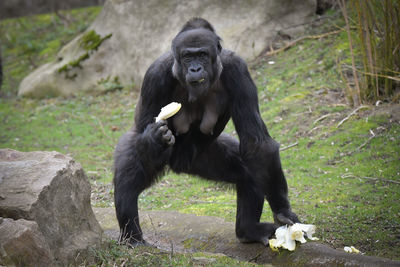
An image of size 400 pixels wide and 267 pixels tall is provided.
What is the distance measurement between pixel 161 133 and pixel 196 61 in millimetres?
715

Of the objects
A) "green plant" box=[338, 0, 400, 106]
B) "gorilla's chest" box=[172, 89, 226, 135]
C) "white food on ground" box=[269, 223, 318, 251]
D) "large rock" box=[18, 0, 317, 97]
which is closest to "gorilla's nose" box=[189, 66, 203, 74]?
"gorilla's chest" box=[172, 89, 226, 135]

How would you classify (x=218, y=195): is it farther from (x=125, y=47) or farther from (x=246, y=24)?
(x=125, y=47)

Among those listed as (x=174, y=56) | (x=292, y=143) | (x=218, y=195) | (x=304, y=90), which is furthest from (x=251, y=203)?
(x=304, y=90)

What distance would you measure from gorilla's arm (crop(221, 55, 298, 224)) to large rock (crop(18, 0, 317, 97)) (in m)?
6.48

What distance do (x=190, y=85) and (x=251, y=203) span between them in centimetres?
125

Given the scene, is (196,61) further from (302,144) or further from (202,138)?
(302,144)

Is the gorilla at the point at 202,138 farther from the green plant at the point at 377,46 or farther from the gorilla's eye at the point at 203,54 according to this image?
the green plant at the point at 377,46

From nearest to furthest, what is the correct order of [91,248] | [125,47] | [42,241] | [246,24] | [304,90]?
[42,241], [91,248], [304,90], [246,24], [125,47]

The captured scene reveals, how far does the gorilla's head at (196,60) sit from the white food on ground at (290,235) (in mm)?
1394

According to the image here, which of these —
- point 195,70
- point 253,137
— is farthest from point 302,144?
point 195,70

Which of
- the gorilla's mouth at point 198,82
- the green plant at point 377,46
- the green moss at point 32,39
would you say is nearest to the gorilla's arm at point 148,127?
the gorilla's mouth at point 198,82

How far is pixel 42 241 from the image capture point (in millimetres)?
3137

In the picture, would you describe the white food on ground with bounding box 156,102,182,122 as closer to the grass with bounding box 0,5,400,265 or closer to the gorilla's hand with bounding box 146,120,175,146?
the gorilla's hand with bounding box 146,120,175,146

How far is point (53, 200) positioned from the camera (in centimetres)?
349
